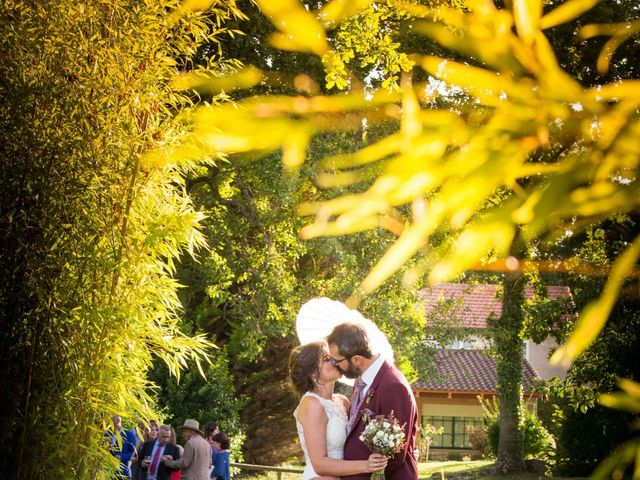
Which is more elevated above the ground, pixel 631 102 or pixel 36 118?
pixel 36 118

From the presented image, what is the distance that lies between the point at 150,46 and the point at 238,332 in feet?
43.4

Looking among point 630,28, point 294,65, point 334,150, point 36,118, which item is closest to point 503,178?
point 630,28

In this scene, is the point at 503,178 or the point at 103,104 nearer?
the point at 503,178

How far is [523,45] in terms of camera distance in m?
0.80

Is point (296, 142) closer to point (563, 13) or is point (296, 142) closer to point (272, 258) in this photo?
point (563, 13)

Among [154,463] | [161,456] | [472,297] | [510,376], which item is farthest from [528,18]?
[472,297]

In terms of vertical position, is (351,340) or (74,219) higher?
(74,219)

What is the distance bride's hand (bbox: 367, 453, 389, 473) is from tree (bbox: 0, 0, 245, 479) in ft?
4.39

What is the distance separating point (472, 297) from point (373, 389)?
2387cm

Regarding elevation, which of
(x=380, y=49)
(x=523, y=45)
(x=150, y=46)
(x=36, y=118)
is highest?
(x=380, y=49)

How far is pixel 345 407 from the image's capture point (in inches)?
178

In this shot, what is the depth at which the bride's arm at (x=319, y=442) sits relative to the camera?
4.14 m

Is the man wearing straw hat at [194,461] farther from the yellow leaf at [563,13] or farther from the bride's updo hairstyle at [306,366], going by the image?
the yellow leaf at [563,13]

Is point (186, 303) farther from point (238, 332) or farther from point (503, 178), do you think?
point (503, 178)
